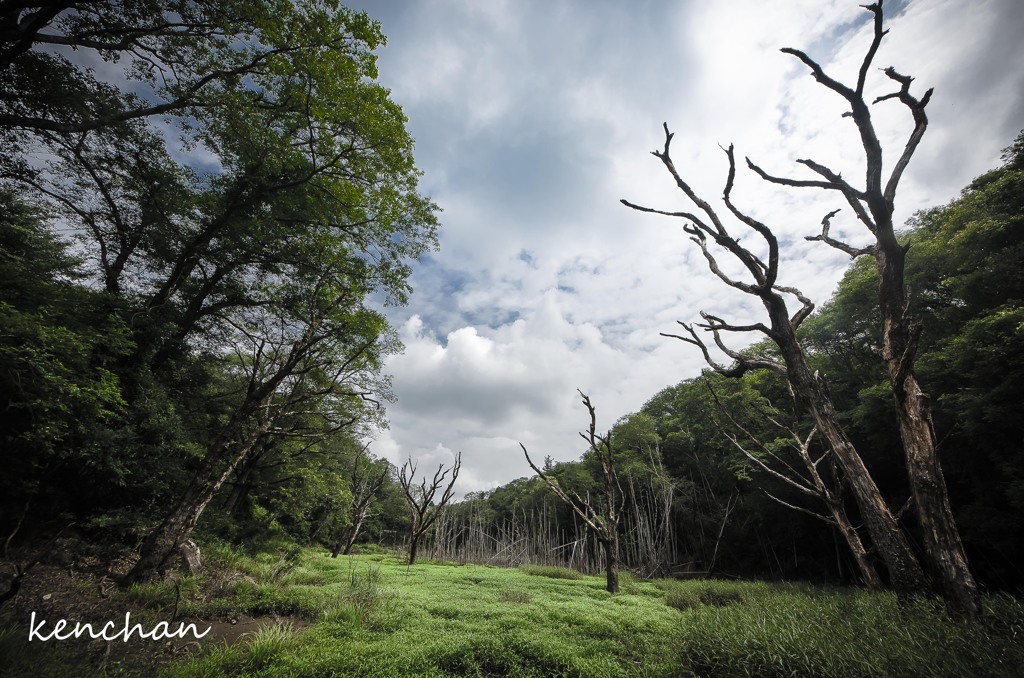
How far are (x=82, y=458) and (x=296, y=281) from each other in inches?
233

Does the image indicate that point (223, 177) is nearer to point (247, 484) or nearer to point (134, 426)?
point (134, 426)

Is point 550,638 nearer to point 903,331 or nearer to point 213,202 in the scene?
point 903,331

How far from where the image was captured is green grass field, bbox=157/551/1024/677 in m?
3.30

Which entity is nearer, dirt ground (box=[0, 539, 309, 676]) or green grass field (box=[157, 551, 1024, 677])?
green grass field (box=[157, 551, 1024, 677])

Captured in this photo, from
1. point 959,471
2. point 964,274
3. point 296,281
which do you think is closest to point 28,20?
point 296,281

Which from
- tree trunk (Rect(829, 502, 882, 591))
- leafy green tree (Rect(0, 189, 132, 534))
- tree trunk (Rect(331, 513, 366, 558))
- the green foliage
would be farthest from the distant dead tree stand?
tree trunk (Rect(331, 513, 366, 558))

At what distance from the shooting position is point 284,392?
14055 mm

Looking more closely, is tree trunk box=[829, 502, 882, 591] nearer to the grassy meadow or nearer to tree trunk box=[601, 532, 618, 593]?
the grassy meadow

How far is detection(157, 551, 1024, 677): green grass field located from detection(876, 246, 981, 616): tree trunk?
0.32 metres

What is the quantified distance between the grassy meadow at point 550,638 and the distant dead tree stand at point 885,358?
0.45m

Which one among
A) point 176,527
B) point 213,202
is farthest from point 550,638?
point 213,202

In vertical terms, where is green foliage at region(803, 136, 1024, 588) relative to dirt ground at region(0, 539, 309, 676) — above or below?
above

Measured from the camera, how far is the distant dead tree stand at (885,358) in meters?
3.38

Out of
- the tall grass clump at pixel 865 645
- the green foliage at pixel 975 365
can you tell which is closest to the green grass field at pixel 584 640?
the tall grass clump at pixel 865 645
